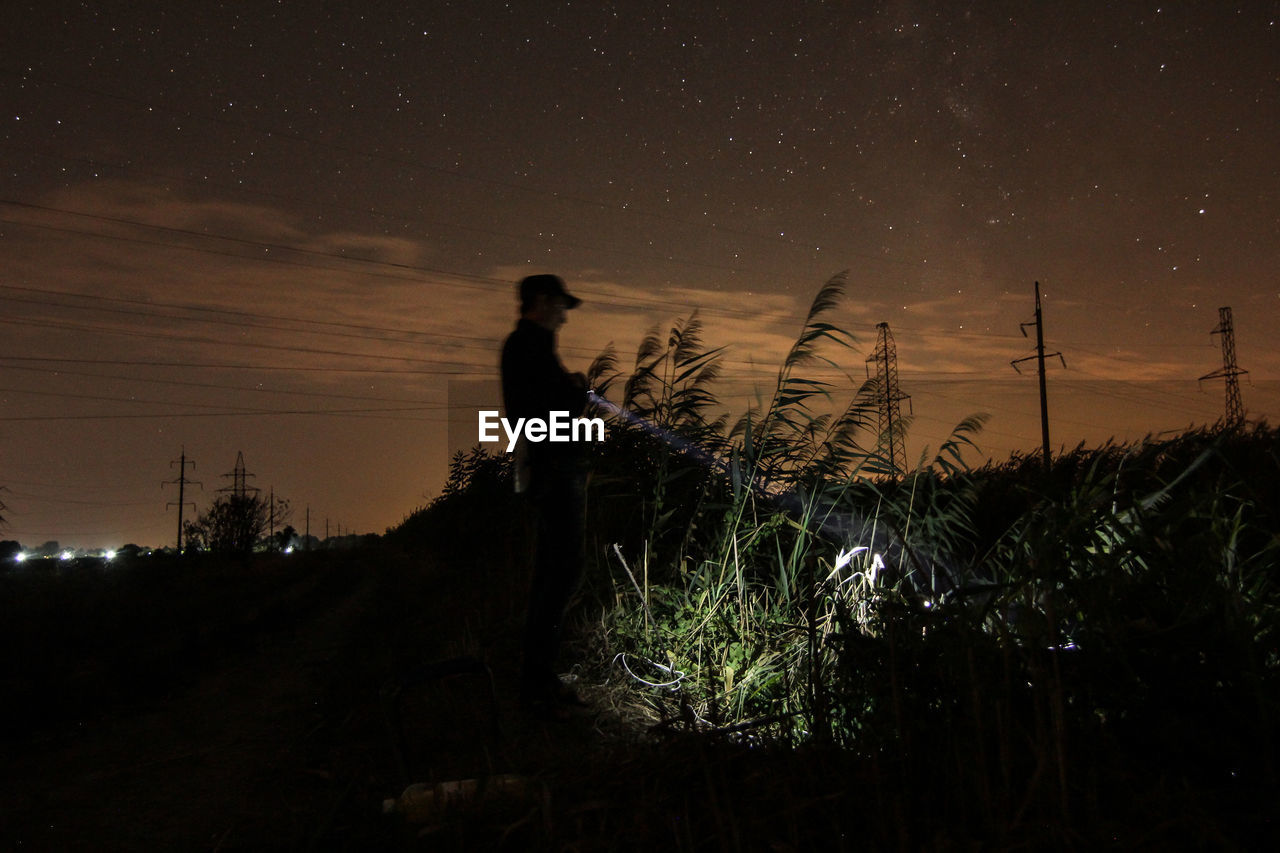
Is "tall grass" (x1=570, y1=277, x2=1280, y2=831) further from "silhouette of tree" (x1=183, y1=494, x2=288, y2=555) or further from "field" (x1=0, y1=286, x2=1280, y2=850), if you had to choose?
"silhouette of tree" (x1=183, y1=494, x2=288, y2=555)

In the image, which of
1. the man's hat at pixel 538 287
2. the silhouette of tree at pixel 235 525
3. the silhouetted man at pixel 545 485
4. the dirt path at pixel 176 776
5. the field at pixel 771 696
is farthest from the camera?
the silhouette of tree at pixel 235 525

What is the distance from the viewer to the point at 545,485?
3684 mm

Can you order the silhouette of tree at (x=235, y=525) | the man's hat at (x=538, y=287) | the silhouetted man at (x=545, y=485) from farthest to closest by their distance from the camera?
the silhouette of tree at (x=235, y=525) < the man's hat at (x=538, y=287) < the silhouetted man at (x=545, y=485)

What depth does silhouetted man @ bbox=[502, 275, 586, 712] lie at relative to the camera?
365 centimetres

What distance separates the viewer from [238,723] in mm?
4129

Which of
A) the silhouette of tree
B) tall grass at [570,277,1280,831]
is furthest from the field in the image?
the silhouette of tree

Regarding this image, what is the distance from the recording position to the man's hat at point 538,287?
12.5ft

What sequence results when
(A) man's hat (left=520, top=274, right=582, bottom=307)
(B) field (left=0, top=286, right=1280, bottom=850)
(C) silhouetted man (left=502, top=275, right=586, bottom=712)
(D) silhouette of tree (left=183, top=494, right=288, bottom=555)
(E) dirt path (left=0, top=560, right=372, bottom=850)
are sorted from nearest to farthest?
(B) field (left=0, top=286, right=1280, bottom=850) < (E) dirt path (left=0, top=560, right=372, bottom=850) < (C) silhouetted man (left=502, top=275, right=586, bottom=712) < (A) man's hat (left=520, top=274, right=582, bottom=307) < (D) silhouette of tree (left=183, top=494, right=288, bottom=555)

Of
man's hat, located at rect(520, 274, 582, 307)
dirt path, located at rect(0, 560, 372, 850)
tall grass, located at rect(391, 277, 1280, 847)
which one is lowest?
dirt path, located at rect(0, 560, 372, 850)

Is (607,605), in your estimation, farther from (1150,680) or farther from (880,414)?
(1150,680)

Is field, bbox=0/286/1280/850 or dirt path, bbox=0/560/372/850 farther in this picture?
dirt path, bbox=0/560/372/850

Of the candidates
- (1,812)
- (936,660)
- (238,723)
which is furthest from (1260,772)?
(238,723)

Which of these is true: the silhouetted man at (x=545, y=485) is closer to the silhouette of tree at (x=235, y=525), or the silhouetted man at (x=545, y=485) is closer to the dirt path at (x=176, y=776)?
the dirt path at (x=176, y=776)

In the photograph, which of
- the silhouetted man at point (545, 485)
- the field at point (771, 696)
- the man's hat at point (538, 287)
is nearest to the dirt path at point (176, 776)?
the field at point (771, 696)
